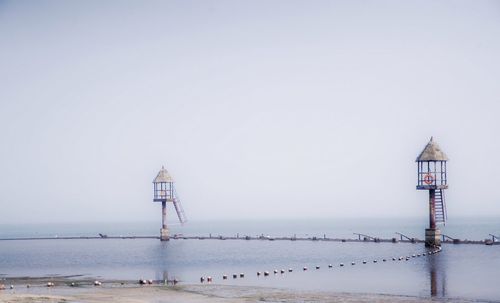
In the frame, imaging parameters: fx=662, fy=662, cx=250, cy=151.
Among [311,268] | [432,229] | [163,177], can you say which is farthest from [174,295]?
[163,177]

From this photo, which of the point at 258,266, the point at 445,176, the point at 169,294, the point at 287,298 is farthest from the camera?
the point at 445,176

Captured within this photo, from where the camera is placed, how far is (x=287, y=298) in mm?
50719

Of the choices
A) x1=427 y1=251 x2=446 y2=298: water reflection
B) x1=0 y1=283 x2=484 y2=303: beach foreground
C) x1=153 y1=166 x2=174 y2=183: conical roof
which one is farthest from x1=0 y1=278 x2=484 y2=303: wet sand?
x1=153 y1=166 x2=174 y2=183: conical roof

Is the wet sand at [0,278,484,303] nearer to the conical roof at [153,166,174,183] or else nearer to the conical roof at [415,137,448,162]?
the conical roof at [415,137,448,162]

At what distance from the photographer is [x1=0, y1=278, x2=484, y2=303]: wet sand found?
4947 cm

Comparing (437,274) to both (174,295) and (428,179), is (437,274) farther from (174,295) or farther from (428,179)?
(174,295)

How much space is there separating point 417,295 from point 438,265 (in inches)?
945

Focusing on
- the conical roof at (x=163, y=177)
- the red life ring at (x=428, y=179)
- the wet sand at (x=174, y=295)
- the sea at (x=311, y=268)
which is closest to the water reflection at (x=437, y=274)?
the sea at (x=311, y=268)

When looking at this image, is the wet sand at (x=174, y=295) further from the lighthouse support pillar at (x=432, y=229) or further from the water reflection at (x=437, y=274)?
the lighthouse support pillar at (x=432, y=229)

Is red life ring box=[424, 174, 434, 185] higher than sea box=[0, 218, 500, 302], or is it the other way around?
red life ring box=[424, 174, 434, 185]

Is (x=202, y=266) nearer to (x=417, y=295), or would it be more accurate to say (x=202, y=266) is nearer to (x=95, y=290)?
(x=95, y=290)

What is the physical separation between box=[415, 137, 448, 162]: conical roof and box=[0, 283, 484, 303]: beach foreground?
39.2 m

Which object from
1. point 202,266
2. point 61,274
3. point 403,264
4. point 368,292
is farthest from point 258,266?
point 368,292

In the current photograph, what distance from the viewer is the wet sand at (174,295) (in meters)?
49.5
